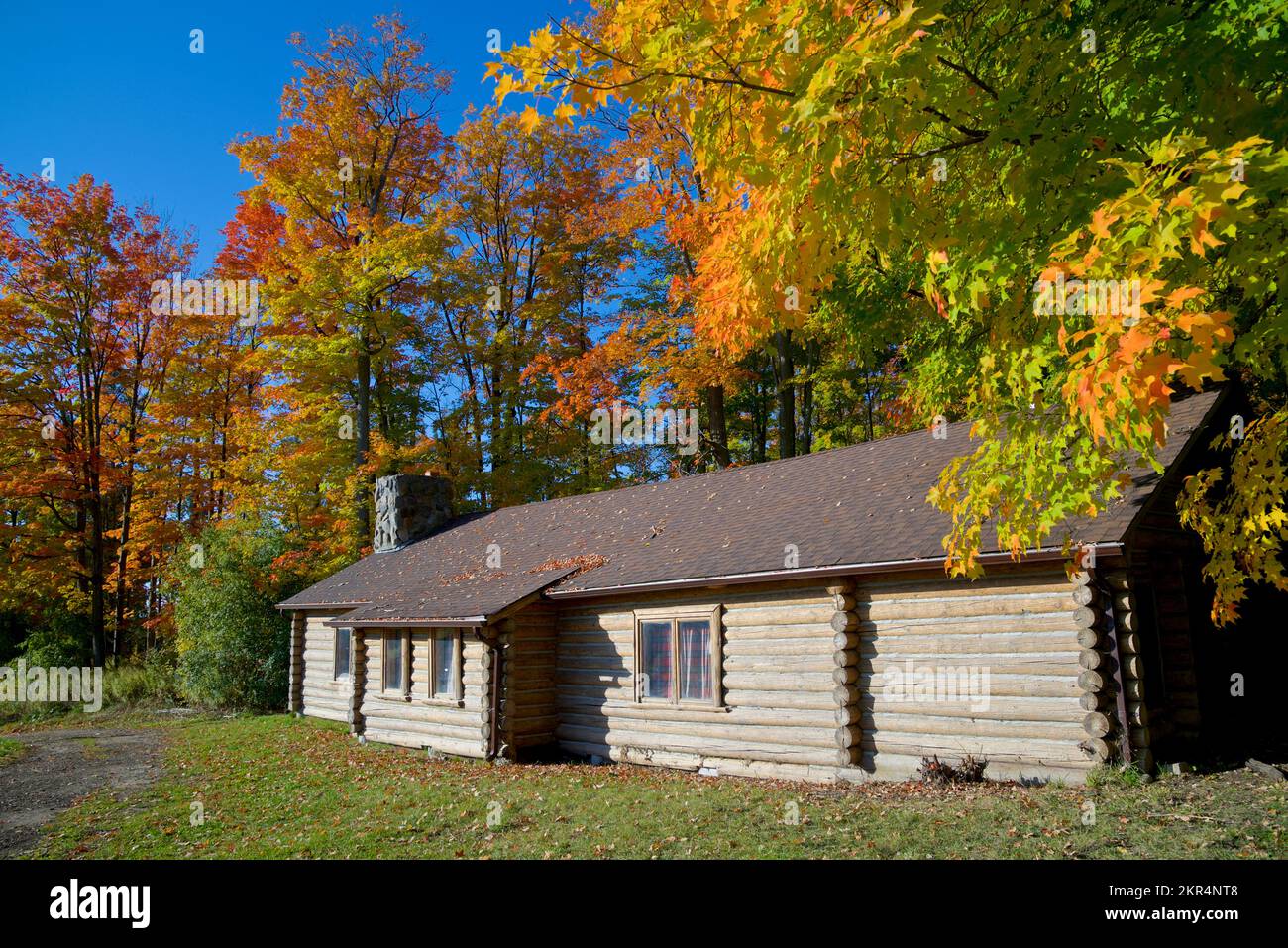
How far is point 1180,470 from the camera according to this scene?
452 inches

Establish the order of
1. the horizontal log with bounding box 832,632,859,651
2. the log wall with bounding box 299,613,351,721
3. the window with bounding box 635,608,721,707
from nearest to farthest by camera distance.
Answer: the horizontal log with bounding box 832,632,859,651
the window with bounding box 635,608,721,707
the log wall with bounding box 299,613,351,721

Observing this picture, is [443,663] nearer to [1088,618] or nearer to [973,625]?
[973,625]

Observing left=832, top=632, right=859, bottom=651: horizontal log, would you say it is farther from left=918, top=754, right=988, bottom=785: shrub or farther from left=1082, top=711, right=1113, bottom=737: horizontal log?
left=1082, top=711, right=1113, bottom=737: horizontal log

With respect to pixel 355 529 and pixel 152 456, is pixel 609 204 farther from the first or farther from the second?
pixel 152 456

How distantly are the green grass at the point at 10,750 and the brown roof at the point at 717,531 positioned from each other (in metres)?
7.34

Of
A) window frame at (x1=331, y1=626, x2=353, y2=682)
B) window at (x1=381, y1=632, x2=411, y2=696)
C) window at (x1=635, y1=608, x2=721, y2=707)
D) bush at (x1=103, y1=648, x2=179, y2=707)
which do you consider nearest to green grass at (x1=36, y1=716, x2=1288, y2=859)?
window at (x1=635, y1=608, x2=721, y2=707)

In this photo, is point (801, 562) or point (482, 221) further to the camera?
point (482, 221)

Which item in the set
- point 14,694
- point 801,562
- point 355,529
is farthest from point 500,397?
point 801,562

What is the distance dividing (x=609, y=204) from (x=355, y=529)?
50.3 ft

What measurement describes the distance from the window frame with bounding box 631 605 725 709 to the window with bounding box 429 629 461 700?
4.25m

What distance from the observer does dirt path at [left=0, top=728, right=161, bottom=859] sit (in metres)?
11.4

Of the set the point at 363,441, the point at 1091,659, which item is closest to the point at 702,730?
the point at 1091,659

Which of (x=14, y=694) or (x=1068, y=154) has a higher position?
(x=1068, y=154)

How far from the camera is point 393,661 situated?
18.8 m
